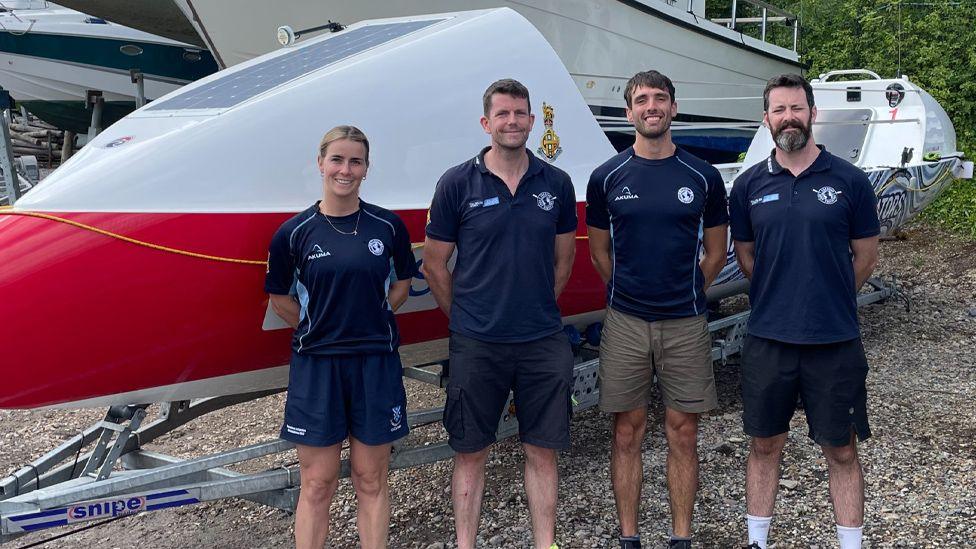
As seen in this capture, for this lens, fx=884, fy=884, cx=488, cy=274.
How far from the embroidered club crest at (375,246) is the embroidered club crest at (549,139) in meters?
1.16

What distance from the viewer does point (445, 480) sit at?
4.41m

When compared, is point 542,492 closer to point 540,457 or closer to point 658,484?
point 540,457

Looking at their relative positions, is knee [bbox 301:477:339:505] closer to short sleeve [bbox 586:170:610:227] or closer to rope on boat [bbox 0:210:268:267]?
rope on boat [bbox 0:210:268:267]

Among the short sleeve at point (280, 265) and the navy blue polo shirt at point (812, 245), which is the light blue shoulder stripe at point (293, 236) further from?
the navy blue polo shirt at point (812, 245)

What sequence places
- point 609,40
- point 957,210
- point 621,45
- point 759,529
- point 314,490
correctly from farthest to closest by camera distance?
point 957,210 → point 621,45 → point 609,40 → point 759,529 → point 314,490

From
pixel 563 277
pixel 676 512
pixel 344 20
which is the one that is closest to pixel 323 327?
pixel 563 277

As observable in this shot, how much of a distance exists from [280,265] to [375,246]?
0.33 m

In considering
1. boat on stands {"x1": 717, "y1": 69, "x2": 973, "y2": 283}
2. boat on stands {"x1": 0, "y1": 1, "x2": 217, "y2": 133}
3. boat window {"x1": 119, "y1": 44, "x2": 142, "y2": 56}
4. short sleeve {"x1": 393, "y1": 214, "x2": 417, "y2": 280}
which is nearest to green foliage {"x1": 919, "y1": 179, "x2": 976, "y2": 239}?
boat on stands {"x1": 717, "y1": 69, "x2": 973, "y2": 283}

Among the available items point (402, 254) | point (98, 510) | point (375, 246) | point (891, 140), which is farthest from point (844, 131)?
point (98, 510)

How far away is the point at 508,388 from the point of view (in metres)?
3.21

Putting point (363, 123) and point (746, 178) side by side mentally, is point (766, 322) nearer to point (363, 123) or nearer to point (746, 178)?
point (746, 178)

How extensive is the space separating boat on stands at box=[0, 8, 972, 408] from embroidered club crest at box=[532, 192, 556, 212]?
584 mm

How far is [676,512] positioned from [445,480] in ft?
4.59

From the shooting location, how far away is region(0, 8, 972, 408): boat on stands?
289 centimetres
